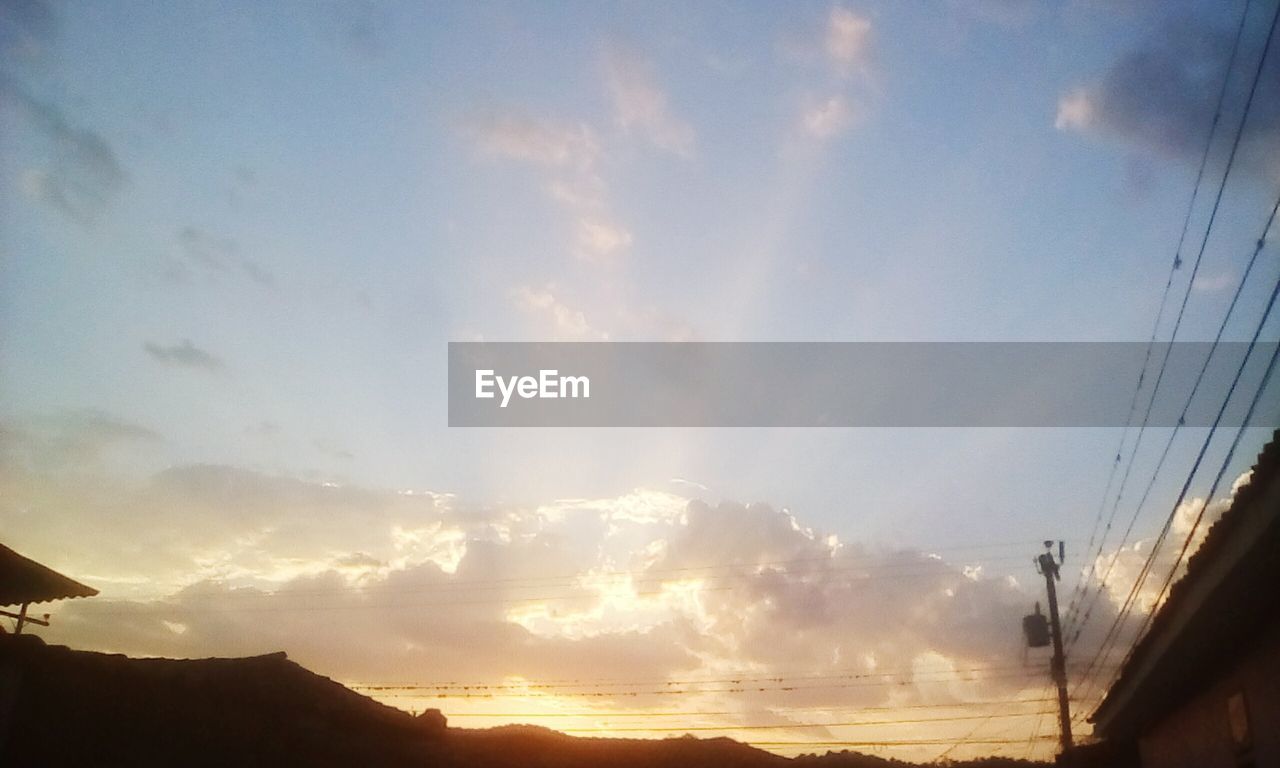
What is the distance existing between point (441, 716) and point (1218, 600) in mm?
29024

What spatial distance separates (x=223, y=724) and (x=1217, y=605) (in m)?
27.1

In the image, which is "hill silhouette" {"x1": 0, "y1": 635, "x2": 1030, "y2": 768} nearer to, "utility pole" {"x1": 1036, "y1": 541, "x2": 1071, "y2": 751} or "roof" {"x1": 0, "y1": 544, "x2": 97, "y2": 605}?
"roof" {"x1": 0, "y1": 544, "x2": 97, "y2": 605}

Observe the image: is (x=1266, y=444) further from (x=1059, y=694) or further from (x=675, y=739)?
(x=675, y=739)

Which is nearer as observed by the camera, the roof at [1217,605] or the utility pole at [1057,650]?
the roof at [1217,605]

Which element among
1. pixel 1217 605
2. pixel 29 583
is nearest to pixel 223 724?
pixel 29 583

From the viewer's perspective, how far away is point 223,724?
84.7 ft

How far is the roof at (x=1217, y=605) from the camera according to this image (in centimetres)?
881

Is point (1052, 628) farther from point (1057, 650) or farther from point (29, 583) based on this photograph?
point (29, 583)

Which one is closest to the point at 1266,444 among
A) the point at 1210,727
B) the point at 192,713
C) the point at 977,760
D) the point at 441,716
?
the point at 1210,727

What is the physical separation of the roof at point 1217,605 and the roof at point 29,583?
2079 cm

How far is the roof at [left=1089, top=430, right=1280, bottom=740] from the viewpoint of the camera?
8812 mm

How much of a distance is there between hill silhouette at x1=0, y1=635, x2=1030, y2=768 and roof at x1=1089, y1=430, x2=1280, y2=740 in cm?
2068

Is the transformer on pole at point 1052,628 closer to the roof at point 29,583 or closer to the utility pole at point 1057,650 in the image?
the utility pole at point 1057,650

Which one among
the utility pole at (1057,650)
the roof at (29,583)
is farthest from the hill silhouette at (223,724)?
the utility pole at (1057,650)
